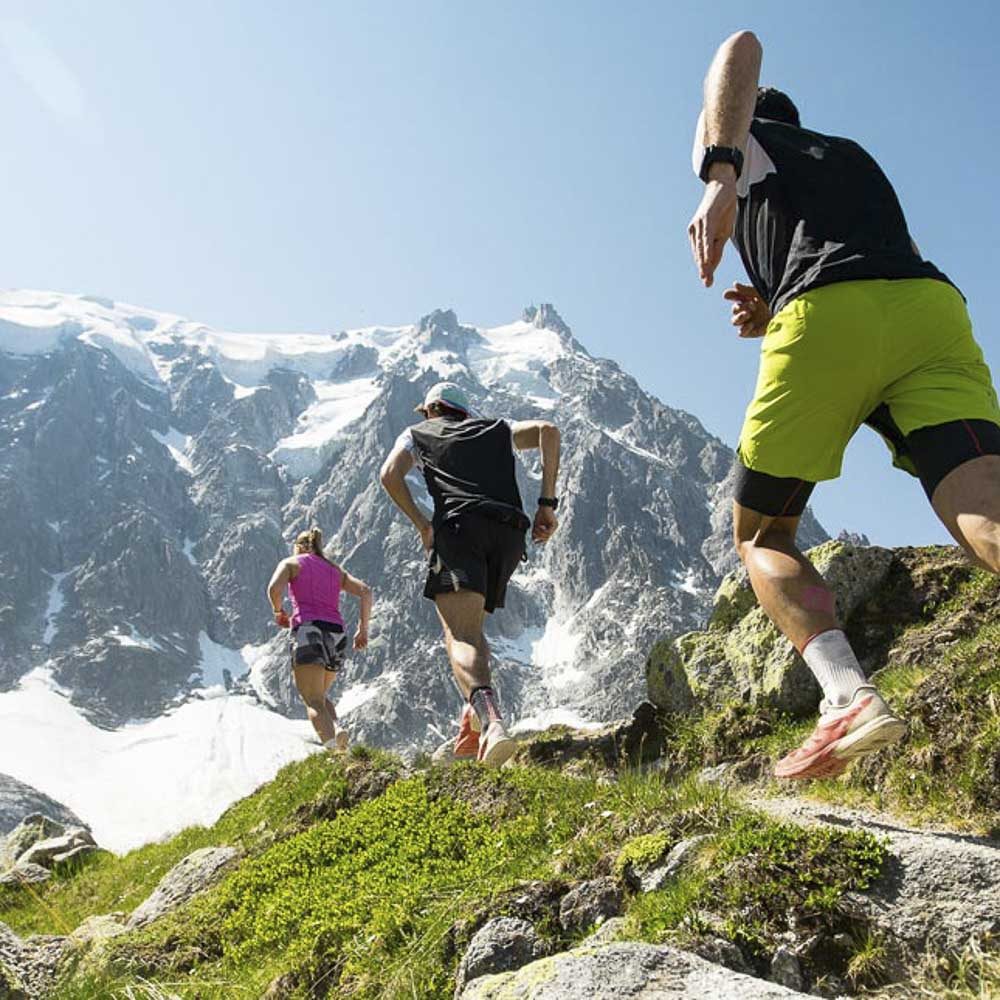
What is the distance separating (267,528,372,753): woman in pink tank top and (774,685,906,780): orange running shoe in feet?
25.4

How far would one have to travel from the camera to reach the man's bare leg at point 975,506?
2982mm

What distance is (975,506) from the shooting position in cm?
304

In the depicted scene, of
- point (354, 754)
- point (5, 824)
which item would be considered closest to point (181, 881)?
point (354, 754)

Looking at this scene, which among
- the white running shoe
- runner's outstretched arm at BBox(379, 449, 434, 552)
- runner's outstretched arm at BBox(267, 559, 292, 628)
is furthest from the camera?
runner's outstretched arm at BBox(267, 559, 292, 628)

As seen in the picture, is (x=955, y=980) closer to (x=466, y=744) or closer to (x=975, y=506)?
(x=975, y=506)

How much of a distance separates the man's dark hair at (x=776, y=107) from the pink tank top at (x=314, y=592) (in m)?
8.30

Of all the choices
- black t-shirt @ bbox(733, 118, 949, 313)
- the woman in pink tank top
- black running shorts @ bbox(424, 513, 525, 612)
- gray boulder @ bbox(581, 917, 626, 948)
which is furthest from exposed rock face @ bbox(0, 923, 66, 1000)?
the woman in pink tank top

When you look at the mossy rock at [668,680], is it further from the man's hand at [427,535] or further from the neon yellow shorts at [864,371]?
the neon yellow shorts at [864,371]

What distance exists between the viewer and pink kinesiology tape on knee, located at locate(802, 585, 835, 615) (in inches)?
140

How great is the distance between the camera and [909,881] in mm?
2920

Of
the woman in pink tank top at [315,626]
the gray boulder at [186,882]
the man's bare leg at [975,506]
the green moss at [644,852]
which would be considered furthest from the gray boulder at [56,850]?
the man's bare leg at [975,506]

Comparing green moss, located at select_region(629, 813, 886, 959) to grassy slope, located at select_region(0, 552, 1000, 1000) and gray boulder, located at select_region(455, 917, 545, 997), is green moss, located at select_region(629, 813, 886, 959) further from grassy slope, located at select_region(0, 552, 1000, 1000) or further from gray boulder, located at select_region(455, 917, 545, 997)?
gray boulder, located at select_region(455, 917, 545, 997)

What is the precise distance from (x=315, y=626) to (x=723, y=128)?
28.0 feet

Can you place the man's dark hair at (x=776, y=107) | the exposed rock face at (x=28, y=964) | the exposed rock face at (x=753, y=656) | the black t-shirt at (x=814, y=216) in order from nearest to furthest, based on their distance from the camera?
the black t-shirt at (x=814, y=216), the exposed rock face at (x=28, y=964), the man's dark hair at (x=776, y=107), the exposed rock face at (x=753, y=656)
